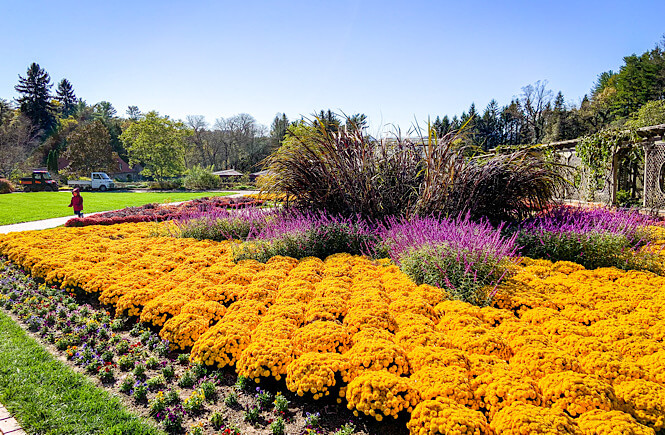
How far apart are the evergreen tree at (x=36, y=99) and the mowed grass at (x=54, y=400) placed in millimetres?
60332

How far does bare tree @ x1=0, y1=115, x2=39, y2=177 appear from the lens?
35.6m

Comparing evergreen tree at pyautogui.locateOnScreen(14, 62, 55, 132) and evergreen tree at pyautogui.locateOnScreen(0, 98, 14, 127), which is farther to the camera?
evergreen tree at pyautogui.locateOnScreen(14, 62, 55, 132)

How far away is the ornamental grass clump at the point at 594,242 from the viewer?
4.25m

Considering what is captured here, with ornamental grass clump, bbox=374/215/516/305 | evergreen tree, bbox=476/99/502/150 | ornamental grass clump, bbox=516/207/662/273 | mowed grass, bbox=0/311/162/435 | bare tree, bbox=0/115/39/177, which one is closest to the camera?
mowed grass, bbox=0/311/162/435

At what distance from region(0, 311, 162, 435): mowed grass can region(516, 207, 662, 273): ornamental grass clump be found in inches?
164

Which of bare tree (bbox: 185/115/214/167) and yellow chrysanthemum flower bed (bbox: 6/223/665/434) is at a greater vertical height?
bare tree (bbox: 185/115/214/167)

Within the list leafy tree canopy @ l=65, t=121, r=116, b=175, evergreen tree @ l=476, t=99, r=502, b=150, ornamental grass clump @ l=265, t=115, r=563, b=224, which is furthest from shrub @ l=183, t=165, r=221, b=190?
evergreen tree @ l=476, t=99, r=502, b=150

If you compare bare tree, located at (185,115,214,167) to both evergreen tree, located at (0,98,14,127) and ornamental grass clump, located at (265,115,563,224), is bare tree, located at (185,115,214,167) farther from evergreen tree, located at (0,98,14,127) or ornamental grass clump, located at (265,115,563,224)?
ornamental grass clump, located at (265,115,563,224)

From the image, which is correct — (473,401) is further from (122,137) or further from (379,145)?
(122,137)

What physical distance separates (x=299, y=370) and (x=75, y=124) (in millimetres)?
61830

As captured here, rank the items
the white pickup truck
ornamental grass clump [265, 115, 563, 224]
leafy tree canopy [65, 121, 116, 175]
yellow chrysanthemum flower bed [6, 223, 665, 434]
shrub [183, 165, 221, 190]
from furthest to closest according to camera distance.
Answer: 1. leafy tree canopy [65, 121, 116, 175]
2. shrub [183, 165, 221, 190]
3. the white pickup truck
4. ornamental grass clump [265, 115, 563, 224]
5. yellow chrysanthemum flower bed [6, 223, 665, 434]

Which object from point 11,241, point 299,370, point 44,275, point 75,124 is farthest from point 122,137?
point 299,370

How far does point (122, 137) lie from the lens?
42312mm

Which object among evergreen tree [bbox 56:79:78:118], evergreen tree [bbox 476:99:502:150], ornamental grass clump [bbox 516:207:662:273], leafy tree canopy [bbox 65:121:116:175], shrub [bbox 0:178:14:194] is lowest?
ornamental grass clump [bbox 516:207:662:273]
